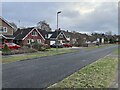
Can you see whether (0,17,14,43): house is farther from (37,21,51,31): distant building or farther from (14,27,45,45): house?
(37,21,51,31): distant building

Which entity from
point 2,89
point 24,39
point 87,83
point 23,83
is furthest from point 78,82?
point 24,39

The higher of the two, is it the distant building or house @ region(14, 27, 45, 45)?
the distant building

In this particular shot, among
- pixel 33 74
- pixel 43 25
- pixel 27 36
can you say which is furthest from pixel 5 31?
pixel 43 25

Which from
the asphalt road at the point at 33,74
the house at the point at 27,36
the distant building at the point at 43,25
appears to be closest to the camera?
the asphalt road at the point at 33,74

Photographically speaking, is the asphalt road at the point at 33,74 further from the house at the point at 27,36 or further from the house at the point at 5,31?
the house at the point at 27,36

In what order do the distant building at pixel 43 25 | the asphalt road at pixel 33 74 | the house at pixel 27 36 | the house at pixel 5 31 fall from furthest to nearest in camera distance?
the distant building at pixel 43 25 → the house at pixel 27 36 → the house at pixel 5 31 → the asphalt road at pixel 33 74

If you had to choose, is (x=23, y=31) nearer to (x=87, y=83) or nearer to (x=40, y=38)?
(x=40, y=38)

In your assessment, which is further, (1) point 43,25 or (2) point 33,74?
(1) point 43,25

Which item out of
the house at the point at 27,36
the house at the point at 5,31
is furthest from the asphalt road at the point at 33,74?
the house at the point at 27,36

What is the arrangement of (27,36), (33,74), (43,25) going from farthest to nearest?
(43,25), (27,36), (33,74)

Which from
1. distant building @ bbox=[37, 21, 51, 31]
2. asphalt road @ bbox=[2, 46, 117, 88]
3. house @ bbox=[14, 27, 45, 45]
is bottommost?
asphalt road @ bbox=[2, 46, 117, 88]

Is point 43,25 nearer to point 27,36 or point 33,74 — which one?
point 27,36

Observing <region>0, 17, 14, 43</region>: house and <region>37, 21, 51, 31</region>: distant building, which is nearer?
<region>0, 17, 14, 43</region>: house

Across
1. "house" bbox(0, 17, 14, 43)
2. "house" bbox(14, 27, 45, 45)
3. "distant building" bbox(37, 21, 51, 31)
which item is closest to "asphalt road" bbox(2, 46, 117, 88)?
"house" bbox(0, 17, 14, 43)
